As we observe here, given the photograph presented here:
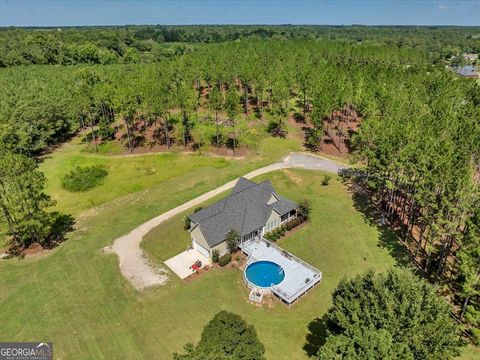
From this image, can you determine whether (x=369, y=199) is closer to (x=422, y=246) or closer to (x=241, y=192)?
(x=422, y=246)

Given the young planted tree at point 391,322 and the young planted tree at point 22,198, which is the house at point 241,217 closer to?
the young planted tree at point 391,322

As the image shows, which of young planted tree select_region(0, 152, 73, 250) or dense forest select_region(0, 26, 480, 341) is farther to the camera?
young planted tree select_region(0, 152, 73, 250)

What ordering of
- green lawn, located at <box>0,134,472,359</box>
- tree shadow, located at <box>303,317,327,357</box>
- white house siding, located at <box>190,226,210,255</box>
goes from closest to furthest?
tree shadow, located at <box>303,317,327,357</box> < green lawn, located at <box>0,134,472,359</box> < white house siding, located at <box>190,226,210,255</box>

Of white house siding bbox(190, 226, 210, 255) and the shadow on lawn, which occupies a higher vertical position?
white house siding bbox(190, 226, 210, 255)

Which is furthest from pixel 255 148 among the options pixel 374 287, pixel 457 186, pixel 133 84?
pixel 374 287

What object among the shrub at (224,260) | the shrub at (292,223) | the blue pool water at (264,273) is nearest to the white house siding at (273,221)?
the shrub at (292,223)

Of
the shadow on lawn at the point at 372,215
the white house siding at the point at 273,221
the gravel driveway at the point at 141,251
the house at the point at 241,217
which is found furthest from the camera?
the white house siding at the point at 273,221

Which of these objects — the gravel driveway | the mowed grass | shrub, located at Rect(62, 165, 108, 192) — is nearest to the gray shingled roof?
the mowed grass

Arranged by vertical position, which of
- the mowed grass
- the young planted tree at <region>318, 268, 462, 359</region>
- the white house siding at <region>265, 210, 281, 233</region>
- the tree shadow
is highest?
the young planted tree at <region>318, 268, 462, 359</region>

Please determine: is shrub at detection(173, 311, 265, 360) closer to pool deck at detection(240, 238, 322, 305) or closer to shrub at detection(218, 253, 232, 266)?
pool deck at detection(240, 238, 322, 305)
